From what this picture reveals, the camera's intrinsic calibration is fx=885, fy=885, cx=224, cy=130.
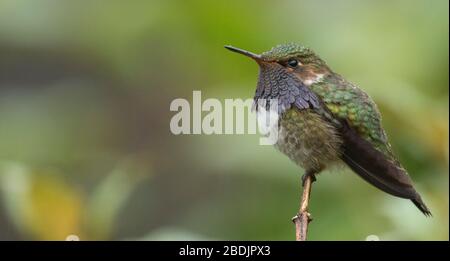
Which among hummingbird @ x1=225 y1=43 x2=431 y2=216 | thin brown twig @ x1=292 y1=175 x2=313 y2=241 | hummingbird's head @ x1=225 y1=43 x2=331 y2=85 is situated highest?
hummingbird's head @ x1=225 y1=43 x2=331 y2=85

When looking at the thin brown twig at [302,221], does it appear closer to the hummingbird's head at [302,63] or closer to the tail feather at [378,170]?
the tail feather at [378,170]

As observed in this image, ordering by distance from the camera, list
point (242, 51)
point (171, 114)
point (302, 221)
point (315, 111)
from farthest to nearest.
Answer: point (171, 114) < point (315, 111) < point (242, 51) < point (302, 221)

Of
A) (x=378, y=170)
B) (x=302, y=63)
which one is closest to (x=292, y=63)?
(x=302, y=63)

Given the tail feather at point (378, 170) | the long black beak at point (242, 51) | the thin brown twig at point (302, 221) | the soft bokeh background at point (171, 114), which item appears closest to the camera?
the thin brown twig at point (302, 221)

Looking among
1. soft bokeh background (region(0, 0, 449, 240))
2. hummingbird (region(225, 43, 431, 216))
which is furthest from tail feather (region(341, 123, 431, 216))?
soft bokeh background (region(0, 0, 449, 240))

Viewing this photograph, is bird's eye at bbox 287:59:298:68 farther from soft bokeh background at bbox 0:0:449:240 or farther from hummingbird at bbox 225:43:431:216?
soft bokeh background at bbox 0:0:449:240

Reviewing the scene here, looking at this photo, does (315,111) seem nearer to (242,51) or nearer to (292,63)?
(292,63)

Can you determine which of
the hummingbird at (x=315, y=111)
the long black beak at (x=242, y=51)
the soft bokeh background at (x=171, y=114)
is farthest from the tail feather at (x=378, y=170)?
the long black beak at (x=242, y=51)
